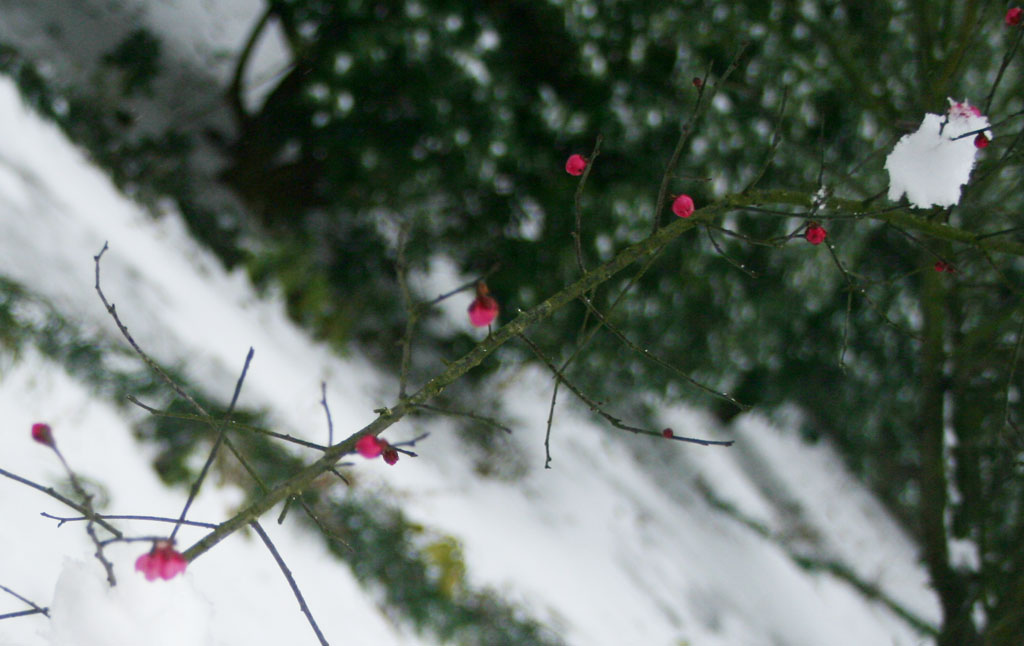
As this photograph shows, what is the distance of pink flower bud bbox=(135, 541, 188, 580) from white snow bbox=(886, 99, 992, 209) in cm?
109

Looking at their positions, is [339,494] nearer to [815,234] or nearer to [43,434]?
[43,434]

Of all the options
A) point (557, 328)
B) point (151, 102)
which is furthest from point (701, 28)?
point (151, 102)

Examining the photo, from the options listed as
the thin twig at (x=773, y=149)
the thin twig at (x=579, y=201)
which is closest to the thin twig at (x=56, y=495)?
the thin twig at (x=579, y=201)

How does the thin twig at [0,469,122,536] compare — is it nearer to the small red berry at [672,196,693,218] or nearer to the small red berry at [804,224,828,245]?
the small red berry at [672,196,693,218]

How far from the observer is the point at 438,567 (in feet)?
7.97

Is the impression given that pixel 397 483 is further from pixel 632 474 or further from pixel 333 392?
pixel 632 474

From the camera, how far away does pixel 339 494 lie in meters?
2.45

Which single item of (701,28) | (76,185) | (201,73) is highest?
(201,73)

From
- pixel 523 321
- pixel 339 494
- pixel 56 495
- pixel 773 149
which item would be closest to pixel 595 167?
pixel 339 494

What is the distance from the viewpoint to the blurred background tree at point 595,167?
9.25ft

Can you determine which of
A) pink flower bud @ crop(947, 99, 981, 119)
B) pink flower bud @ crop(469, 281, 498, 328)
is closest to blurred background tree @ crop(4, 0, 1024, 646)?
pink flower bud @ crop(947, 99, 981, 119)

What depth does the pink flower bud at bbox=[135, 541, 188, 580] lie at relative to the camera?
2.60 feet

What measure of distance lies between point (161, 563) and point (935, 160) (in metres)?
1.19

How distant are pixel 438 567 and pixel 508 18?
2.44 meters
